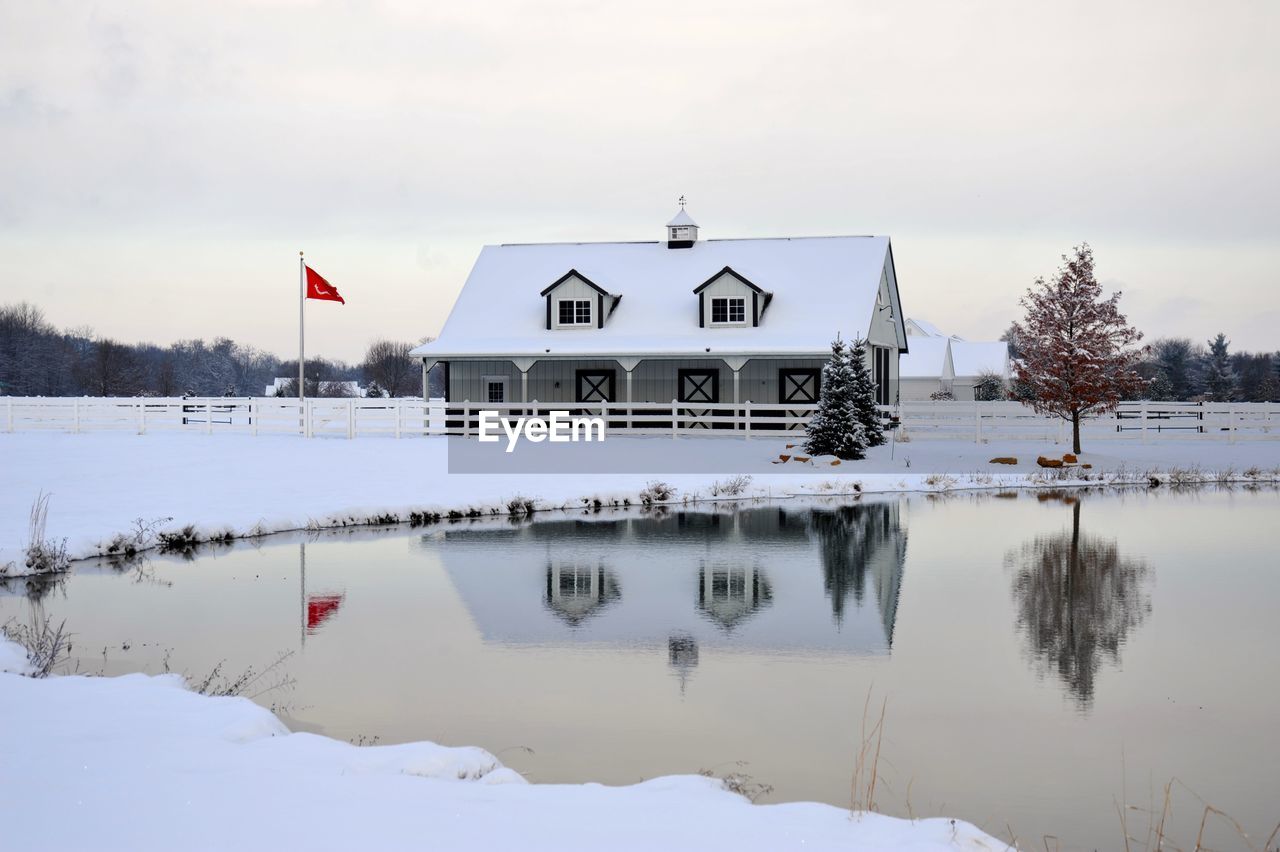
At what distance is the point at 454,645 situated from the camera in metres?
12.3

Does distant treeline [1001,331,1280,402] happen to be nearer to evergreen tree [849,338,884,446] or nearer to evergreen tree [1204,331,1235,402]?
evergreen tree [1204,331,1235,402]

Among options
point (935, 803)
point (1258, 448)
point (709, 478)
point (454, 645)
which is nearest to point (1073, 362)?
point (1258, 448)

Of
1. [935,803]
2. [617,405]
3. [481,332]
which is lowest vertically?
[935,803]

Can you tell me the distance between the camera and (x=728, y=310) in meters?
40.6

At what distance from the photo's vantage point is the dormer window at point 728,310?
40.6 metres

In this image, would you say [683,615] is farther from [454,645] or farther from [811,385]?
[811,385]

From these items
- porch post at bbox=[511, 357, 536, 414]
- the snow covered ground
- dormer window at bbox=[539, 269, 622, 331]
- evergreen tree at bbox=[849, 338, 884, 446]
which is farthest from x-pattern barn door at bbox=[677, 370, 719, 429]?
evergreen tree at bbox=[849, 338, 884, 446]

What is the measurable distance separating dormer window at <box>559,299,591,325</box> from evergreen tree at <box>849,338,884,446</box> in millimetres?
10336

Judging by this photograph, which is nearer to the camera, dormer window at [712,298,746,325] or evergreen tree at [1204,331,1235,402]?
dormer window at [712,298,746,325]

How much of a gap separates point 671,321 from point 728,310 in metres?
2.06

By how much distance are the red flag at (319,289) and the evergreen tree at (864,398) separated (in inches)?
643

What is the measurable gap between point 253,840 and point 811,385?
1369 inches

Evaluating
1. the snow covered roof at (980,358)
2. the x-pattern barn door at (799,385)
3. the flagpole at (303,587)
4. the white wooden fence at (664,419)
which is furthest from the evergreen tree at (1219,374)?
the flagpole at (303,587)

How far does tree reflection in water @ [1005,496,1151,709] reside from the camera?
11.6m
